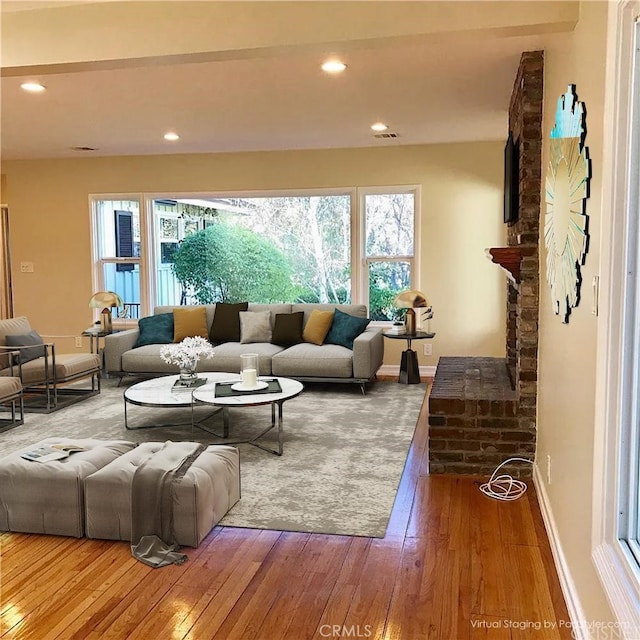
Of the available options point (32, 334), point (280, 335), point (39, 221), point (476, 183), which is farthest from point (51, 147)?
point (476, 183)

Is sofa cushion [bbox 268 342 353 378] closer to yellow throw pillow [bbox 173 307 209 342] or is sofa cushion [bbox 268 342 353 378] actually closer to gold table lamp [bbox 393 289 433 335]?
Answer: gold table lamp [bbox 393 289 433 335]

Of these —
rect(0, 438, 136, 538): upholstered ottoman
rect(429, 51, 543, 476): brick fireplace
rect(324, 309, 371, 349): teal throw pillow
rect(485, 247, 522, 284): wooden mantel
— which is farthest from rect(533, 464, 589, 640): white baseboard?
rect(324, 309, 371, 349): teal throw pillow

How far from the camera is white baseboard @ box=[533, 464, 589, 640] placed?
2186mm

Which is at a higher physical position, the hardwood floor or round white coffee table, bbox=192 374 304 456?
round white coffee table, bbox=192 374 304 456

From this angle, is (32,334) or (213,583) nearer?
(213,583)

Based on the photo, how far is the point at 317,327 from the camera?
21.6 feet

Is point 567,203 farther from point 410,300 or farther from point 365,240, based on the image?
point 365,240

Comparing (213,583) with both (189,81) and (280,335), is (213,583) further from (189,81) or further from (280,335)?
(280,335)

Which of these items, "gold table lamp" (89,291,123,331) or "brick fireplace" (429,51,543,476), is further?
"gold table lamp" (89,291,123,331)

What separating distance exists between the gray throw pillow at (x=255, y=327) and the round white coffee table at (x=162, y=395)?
1.55 metres

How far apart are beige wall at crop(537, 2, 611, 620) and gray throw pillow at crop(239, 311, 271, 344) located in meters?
3.96

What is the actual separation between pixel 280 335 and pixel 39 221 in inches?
140

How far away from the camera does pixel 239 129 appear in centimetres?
595

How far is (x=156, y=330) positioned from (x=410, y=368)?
2715 millimetres
